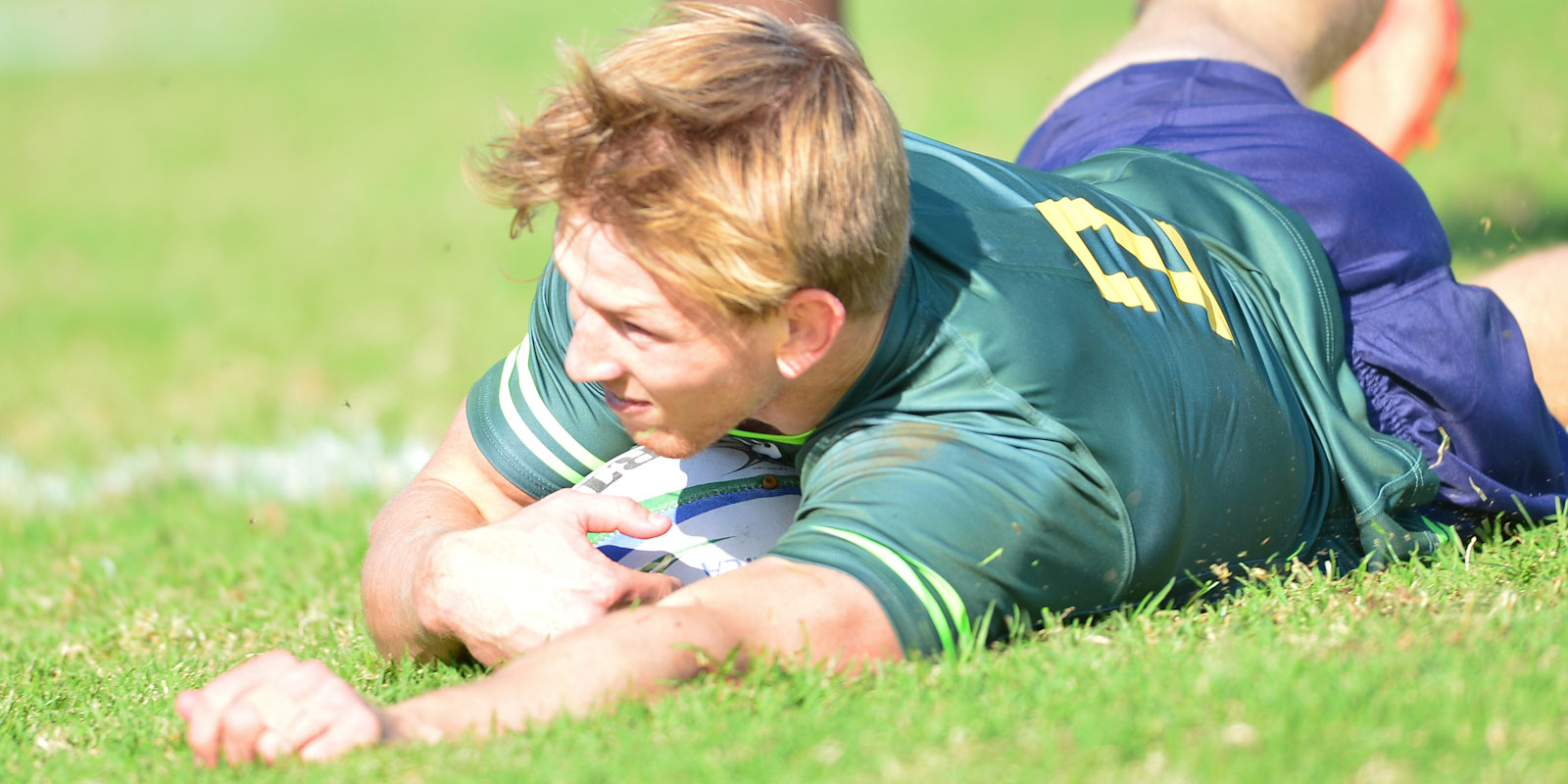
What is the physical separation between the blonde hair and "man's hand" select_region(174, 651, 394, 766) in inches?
33.4

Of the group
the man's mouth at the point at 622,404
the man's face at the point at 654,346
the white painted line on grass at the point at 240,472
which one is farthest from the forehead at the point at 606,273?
the white painted line on grass at the point at 240,472

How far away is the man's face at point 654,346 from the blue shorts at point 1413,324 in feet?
5.22

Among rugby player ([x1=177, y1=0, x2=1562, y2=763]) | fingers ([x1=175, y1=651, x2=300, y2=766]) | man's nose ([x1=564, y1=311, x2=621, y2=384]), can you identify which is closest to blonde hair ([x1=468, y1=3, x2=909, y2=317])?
rugby player ([x1=177, y1=0, x2=1562, y2=763])

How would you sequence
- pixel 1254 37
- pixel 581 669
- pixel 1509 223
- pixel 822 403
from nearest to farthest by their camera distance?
pixel 581 669 → pixel 822 403 → pixel 1254 37 → pixel 1509 223

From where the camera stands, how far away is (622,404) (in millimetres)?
2768

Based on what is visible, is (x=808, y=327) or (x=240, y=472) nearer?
(x=808, y=327)

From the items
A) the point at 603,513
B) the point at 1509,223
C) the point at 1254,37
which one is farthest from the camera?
the point at 1509,223

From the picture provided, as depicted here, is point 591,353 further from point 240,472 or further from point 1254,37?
point 240,472

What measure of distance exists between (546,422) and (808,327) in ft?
2.60

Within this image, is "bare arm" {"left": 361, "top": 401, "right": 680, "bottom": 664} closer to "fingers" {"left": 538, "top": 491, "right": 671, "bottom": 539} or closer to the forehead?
"fingers" {"left": 538, "top": 491, "right": 671, "bottom": 539}

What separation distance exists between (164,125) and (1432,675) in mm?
18118

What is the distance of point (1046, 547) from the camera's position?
2.58 meters

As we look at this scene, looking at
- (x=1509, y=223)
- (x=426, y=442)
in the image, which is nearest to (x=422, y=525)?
(x=426, y=442)

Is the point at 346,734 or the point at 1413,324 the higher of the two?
the point at 1413,324
